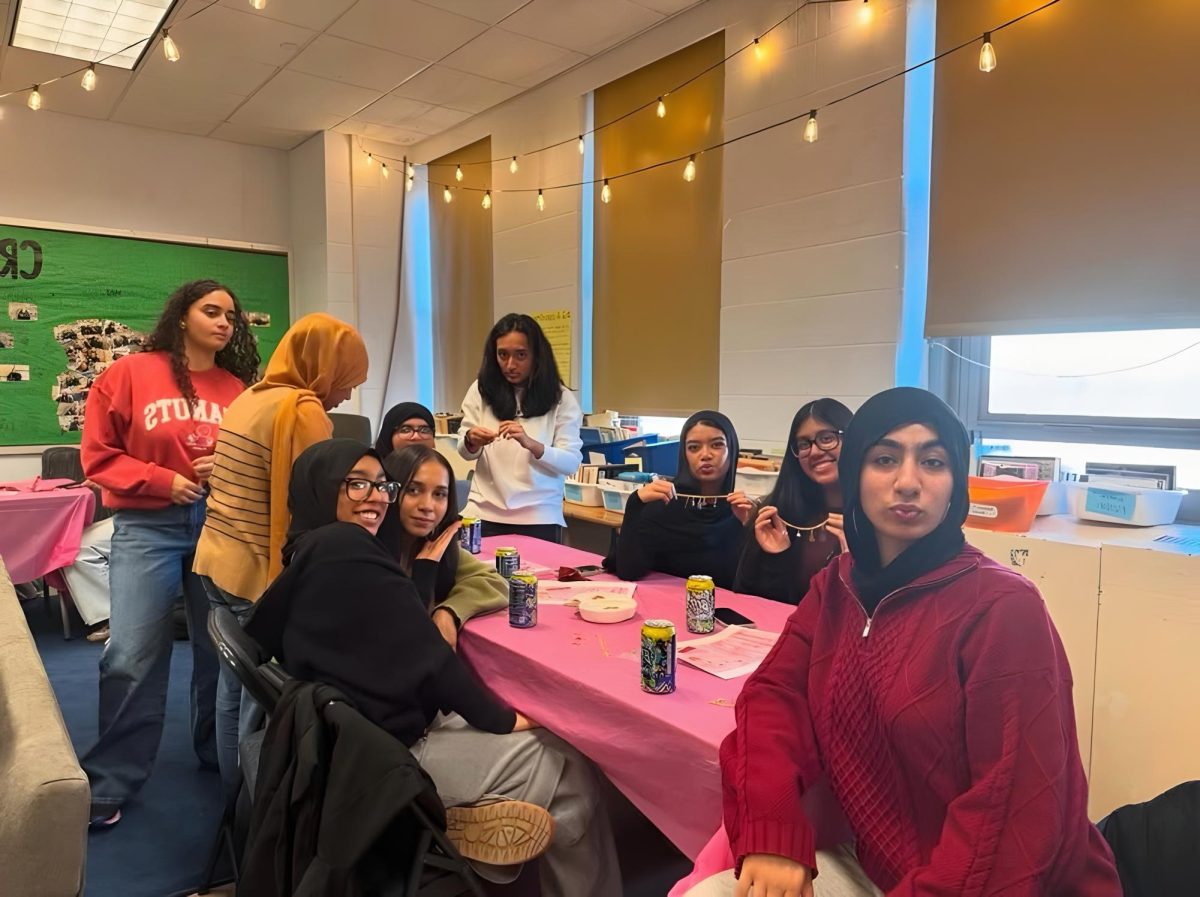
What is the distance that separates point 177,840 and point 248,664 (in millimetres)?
1088

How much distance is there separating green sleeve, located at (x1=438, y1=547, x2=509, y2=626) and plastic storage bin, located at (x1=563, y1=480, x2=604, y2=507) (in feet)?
4.78

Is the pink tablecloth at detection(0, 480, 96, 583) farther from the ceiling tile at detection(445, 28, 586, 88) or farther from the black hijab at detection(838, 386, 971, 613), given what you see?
the black hijab at detection(838, 386, 971, 613)

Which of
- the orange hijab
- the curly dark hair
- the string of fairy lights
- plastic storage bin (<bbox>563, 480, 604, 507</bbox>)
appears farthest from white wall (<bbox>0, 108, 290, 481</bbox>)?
the orange hijab

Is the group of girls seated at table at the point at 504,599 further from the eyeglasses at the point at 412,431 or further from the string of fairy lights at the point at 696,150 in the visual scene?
the string of fairy lights at the point at 696,150

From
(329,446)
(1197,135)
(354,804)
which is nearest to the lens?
(354,804)

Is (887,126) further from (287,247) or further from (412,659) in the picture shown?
(287,247)

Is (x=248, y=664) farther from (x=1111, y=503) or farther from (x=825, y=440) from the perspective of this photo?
(x=1111, y=503)

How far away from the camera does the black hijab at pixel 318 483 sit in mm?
1762

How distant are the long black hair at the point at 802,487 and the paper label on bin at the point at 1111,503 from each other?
806 millimetres

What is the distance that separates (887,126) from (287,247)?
426 cm

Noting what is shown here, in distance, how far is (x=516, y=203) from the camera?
459 cm

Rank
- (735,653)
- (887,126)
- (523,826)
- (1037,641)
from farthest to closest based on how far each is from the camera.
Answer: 1. (887,126)
2. (735,653)
3. (523,826)
4. (1037,641)

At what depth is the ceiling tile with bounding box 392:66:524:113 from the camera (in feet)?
13.7

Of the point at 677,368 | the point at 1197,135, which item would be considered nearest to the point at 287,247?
the point at 677,368
